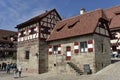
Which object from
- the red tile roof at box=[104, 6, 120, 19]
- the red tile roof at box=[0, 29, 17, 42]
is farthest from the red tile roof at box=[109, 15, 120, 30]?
the red tile roof at box=[0, 29, 17, 42]

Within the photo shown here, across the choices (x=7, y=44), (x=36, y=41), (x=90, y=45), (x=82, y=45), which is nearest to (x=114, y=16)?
(x=82, y=45)

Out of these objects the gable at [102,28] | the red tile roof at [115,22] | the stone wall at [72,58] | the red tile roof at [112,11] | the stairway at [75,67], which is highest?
the red tile roof at [112,11]

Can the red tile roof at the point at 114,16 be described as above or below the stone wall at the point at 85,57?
above

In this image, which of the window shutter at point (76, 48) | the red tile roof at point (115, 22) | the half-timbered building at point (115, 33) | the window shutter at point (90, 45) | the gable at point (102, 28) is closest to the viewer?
the window shutter at point (90, 45)

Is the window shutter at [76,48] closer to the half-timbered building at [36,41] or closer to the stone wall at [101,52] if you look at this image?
the stone wall at [101,52]

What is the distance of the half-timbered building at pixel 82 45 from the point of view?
21734mm

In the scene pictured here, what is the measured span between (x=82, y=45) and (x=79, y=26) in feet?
8.30

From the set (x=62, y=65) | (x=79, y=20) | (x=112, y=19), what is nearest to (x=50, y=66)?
(x=62, y=65)

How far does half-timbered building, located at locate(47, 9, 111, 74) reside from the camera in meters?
21.7

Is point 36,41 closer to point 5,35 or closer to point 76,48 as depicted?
point 76,48

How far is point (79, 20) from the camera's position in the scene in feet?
83.3

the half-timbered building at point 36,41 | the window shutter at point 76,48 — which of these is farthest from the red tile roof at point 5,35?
the window shutter at point 76,48

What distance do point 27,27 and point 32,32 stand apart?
1.59m

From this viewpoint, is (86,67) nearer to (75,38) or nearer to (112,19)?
(75,38)
